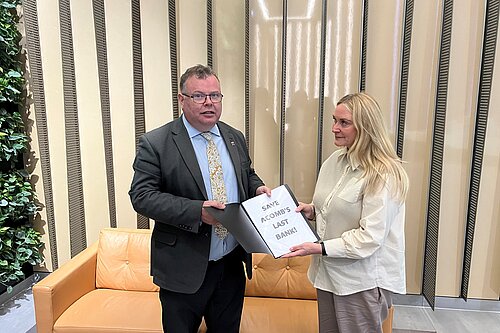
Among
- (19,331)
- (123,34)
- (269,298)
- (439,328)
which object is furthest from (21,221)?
(439,328)

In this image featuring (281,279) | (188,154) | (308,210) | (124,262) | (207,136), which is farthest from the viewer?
(124,262)

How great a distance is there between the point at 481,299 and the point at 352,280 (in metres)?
2.01

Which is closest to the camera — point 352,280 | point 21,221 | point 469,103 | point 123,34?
point 352,280

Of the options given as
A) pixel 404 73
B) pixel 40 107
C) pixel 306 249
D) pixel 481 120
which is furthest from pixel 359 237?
pixel 40 107

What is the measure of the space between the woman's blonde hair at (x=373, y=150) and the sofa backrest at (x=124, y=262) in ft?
5.61

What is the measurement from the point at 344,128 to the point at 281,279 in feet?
4.29

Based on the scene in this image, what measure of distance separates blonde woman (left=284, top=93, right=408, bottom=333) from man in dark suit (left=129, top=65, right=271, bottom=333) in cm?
34

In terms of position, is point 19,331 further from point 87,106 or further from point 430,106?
point 430,106

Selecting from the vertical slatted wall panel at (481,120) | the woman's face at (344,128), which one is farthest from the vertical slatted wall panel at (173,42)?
the vertical slatted wall panel at (481,120)

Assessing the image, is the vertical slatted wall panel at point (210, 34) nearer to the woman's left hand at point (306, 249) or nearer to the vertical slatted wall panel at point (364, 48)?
the vertical slatted wall panel at point (364, 48)

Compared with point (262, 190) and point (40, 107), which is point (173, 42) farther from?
point (262, 190)

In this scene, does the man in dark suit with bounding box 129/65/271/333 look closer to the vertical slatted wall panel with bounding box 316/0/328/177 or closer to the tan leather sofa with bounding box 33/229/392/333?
the tan leather sofa with bounding box 33/229/392/333

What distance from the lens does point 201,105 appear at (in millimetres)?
1631

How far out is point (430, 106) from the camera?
9.12 ft
